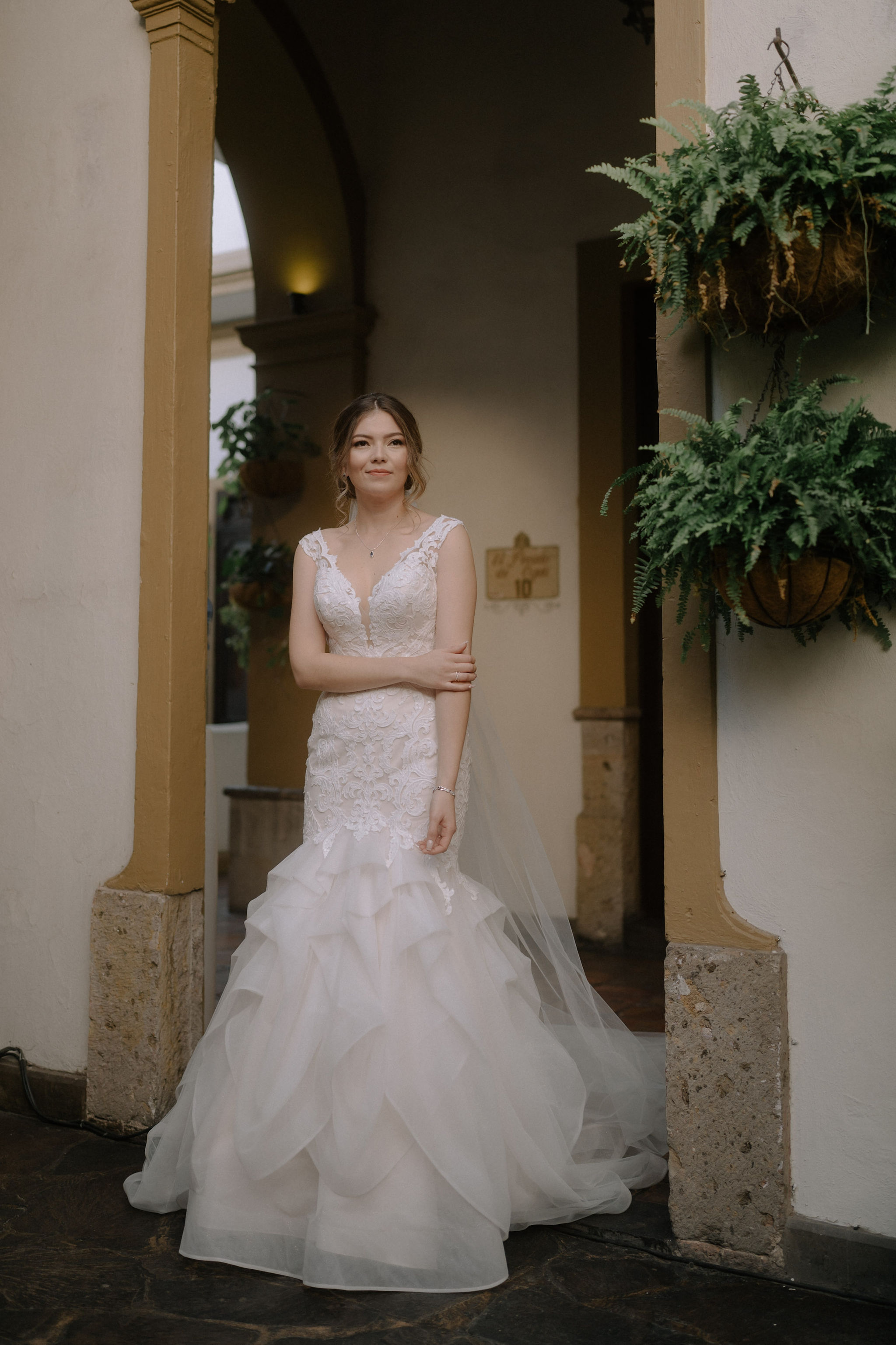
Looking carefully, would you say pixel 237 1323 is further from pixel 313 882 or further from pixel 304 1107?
pixel 313 882

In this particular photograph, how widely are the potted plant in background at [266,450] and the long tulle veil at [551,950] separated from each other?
3.41 m

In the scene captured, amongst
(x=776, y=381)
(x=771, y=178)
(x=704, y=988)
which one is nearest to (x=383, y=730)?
(x=704, y=988)

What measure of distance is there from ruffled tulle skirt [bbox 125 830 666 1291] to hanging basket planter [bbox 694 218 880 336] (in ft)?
4.89

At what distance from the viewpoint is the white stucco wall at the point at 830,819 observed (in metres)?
2.30

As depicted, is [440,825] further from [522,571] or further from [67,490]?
[522,571]

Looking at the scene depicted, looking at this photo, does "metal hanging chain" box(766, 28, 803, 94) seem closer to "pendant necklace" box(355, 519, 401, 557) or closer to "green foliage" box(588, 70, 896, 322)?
"green foliage" box(588, 70, 896, 322)

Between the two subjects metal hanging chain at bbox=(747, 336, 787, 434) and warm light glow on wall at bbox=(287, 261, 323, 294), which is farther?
warm light glow on wall at bbox=(287, 261, 323, 294)

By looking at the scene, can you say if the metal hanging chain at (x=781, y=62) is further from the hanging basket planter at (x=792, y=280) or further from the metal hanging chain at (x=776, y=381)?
the metal hanging chain at (x=776, y=381)

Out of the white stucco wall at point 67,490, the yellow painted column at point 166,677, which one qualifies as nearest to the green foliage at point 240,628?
the white stucco wall at point 67,490

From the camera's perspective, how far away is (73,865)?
344 centimetres

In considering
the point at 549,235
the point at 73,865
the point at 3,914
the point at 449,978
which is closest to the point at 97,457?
the point at 73,865

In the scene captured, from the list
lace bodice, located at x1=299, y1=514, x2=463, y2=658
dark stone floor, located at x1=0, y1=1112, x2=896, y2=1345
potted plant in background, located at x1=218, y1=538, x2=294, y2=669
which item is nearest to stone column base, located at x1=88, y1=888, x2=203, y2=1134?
dark stone floor, located at x1=0, y1=1112, x2=896, y2=1345

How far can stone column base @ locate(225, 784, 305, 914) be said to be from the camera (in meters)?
6.16

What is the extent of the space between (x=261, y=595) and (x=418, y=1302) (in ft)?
14.8
